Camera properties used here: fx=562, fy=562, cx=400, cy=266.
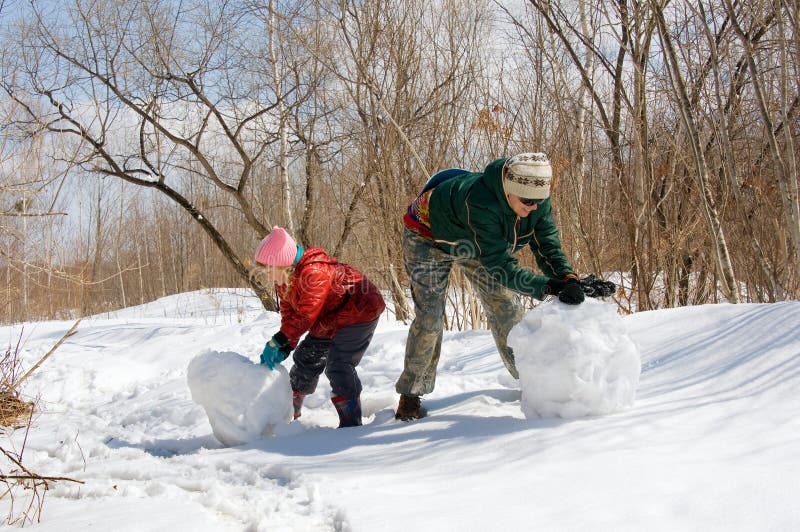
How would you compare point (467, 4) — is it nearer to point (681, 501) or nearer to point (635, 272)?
point (635, 272)

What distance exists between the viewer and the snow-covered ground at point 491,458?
1476 mm

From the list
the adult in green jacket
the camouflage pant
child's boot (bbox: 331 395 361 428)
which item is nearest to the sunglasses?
the adult in green jacket

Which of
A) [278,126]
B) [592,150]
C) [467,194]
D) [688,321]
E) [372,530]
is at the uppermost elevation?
[278,126]

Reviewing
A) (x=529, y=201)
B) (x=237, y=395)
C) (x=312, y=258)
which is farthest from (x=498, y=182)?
(x=237, y=395)

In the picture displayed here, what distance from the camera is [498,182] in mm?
2484

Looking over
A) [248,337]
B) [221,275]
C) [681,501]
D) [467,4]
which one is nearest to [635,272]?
[467,4]

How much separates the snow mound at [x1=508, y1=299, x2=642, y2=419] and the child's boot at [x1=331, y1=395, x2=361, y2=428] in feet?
3.20

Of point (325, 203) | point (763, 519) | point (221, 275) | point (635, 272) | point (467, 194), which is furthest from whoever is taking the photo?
point (221, 275)

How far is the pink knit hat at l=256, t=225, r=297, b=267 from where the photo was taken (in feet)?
9.55

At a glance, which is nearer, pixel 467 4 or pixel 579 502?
pixel 579 502

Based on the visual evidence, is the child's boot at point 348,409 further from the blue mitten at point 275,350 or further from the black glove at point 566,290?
the black glove at point 566,290

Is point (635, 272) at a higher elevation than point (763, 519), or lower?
higher

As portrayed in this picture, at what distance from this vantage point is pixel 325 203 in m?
10.3

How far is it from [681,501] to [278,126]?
879cm
